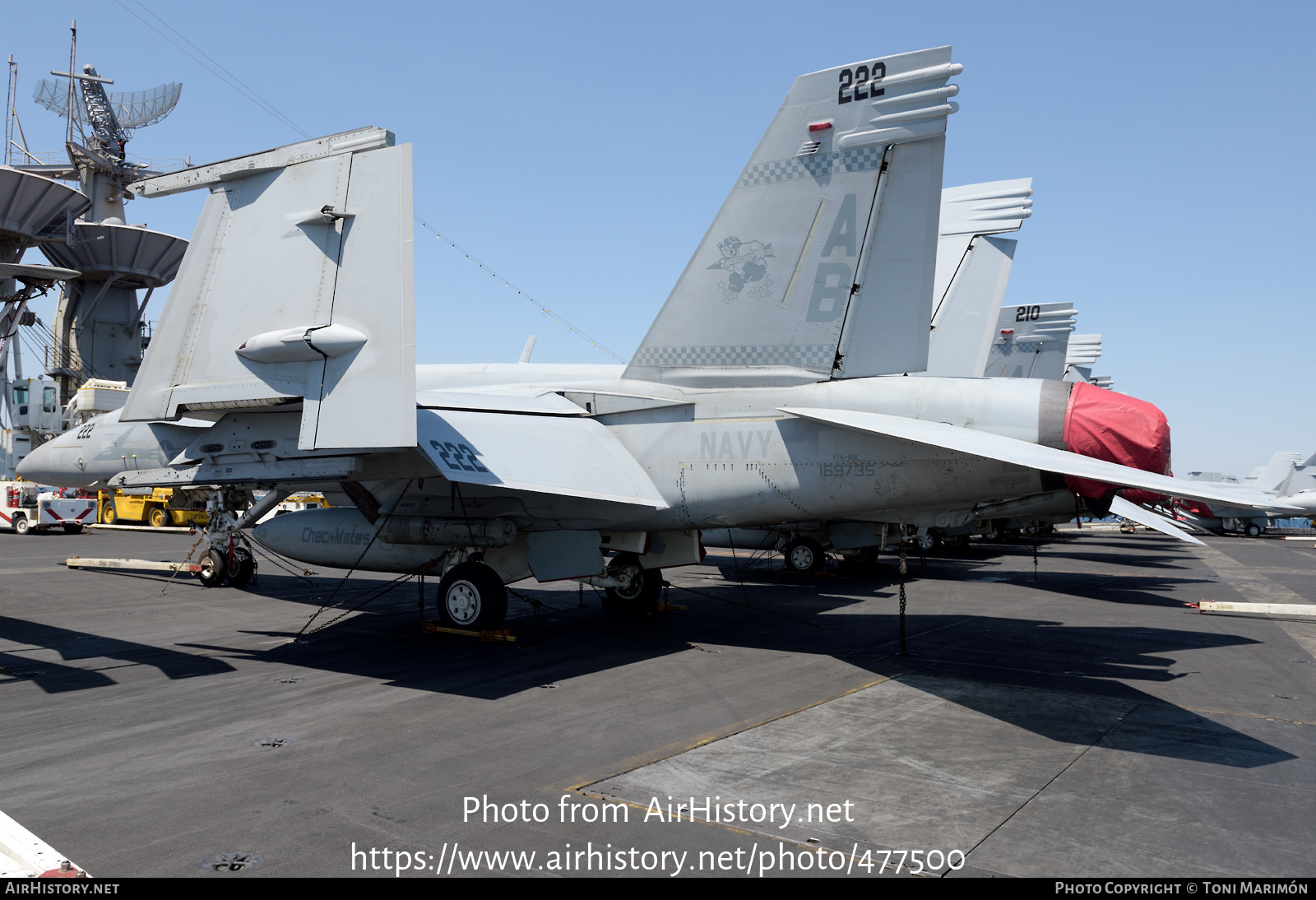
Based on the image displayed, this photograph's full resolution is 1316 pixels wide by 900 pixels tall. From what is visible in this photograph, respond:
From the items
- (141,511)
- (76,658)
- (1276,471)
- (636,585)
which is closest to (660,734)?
(636,585)

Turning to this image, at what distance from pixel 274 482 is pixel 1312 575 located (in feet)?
87.3

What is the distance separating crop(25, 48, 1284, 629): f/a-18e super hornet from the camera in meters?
8.61

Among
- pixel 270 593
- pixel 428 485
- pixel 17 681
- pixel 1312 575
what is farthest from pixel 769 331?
pixel 1312 575

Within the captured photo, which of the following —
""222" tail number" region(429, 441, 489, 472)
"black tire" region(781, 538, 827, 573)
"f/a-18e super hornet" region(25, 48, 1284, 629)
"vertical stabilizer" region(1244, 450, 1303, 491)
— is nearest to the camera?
"f/a-18e super hornet" region(25, 48, 1284, 629)

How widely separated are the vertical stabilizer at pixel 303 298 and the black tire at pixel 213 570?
6304mm

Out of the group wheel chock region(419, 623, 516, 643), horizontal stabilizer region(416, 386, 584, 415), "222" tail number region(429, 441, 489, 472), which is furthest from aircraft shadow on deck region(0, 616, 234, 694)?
horizontal stabilizer region(416, 386, 584, 415)

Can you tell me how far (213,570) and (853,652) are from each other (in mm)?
12206

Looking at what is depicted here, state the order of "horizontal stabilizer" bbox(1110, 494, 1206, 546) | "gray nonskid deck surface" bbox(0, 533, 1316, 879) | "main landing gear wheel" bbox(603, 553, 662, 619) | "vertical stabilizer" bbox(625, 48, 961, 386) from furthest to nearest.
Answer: "main landing gear wheel" bbox(603, 553, 662, 619) < "vertical stabilizer" bbox(625, 48, 961, 386) < "horizontal stabilizer" bbox(1110, 494, 1206, 546) < "gray nonskid deck surface" bbox(0, 533, 1316, 879)

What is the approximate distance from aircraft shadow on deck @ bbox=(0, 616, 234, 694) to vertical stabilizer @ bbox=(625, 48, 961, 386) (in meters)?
6.72

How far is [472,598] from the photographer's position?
10.7 m

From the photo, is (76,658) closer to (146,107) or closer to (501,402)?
(501,402)

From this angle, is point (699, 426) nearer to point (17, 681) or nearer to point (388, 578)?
point (17, 681)

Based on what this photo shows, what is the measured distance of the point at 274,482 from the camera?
9.52 m

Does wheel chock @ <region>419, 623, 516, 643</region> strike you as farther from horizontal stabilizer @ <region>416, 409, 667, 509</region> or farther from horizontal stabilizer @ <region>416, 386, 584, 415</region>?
horizontal stabilizer @ <region>416, 386, 584, 415</region>
